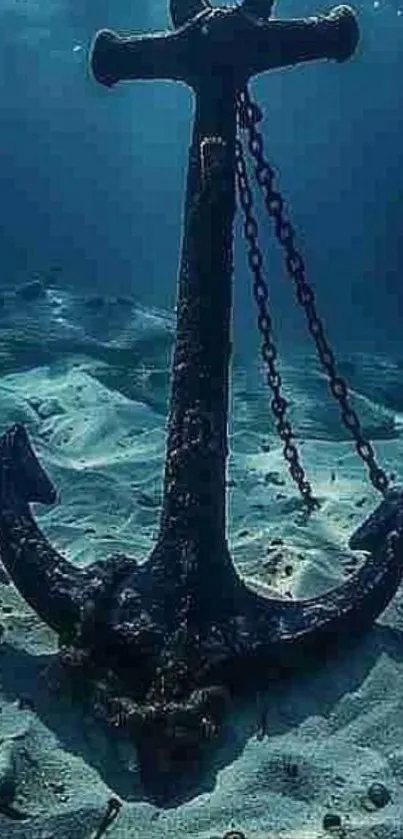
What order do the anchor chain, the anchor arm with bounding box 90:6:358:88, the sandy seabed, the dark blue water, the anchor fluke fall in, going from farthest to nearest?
the dark blue water → the anchor fluke → the anchor chain → the anchor arm with bounding box 90:6:358:88 → the sandy seabed

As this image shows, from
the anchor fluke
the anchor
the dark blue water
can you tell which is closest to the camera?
the anchor

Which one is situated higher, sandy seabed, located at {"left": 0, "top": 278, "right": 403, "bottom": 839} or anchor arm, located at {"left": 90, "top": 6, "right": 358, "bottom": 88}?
anchor arm, located at {"left": 90, "top": 6, "right": 358, "bottom": 88}

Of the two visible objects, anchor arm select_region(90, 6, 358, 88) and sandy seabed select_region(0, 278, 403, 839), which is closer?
sandy seabed select_region(0, 278, 403, 839)

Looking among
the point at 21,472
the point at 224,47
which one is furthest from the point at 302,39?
the point at 21,472

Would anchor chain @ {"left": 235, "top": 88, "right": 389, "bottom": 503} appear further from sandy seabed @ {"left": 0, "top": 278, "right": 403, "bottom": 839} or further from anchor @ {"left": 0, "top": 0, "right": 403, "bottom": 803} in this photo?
sandy seabed @ {"left": 0, "top": 278, "right": 403, "bottom": 839}

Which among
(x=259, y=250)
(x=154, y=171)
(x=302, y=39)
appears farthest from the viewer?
(x=154, y=171)

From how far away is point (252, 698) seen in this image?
11.8ft

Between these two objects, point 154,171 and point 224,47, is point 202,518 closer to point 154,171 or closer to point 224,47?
point 224,47

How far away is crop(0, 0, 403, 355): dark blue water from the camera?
24906mm

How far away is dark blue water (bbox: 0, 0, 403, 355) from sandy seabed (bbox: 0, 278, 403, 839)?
37.6 feet

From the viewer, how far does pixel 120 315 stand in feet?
45.1

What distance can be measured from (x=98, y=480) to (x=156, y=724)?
3.38 metres

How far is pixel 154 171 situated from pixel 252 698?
38.3 m

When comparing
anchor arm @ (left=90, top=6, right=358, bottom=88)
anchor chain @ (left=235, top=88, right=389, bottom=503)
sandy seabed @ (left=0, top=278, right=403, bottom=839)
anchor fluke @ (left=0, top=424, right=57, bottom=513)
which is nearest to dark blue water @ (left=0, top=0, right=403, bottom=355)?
sandy seabed @ (left=0, top=278, right=403, bottom=839)
